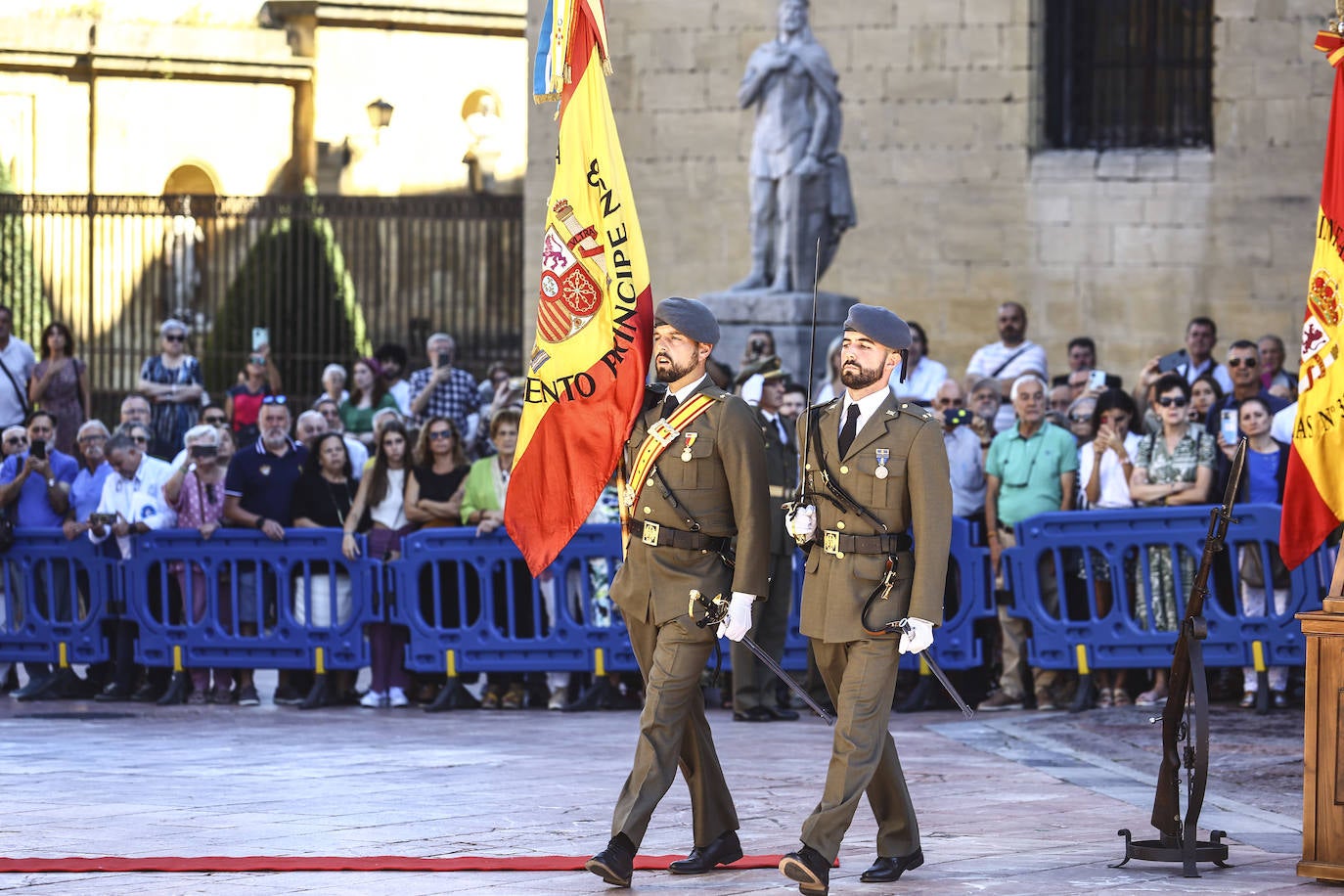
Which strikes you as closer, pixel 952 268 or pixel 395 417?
pixel 395 417

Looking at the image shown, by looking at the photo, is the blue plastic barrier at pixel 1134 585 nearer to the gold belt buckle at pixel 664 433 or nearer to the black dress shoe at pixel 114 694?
the gold belt buckle at pixel 664 433

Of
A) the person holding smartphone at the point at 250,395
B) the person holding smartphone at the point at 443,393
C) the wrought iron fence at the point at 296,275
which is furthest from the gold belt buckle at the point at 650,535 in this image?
the wrought iron fence at the point at 296,275

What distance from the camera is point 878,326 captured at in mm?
7566

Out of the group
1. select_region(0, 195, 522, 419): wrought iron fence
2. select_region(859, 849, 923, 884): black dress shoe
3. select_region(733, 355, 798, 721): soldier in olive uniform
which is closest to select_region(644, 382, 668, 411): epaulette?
select_region(859, 849, 923, 884): black dress shoe

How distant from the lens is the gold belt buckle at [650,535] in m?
7.78

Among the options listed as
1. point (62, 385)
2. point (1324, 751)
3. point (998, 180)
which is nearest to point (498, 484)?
point (62, 385)

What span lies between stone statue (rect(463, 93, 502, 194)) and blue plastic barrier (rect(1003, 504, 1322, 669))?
1785 cm

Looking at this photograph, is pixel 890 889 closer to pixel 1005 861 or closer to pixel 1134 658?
pixel 1005 861

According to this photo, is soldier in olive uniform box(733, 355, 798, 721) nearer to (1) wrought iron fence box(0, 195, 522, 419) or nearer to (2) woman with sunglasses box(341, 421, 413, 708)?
(2) woman with sunglasses box(341, 421, 413, 708)

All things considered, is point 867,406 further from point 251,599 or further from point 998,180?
point 998,180

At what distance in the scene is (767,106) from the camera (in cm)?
1669

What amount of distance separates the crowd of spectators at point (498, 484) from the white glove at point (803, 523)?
501 centimetres

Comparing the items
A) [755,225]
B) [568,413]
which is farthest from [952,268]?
[568,413]

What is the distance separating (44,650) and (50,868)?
21.8 ft
